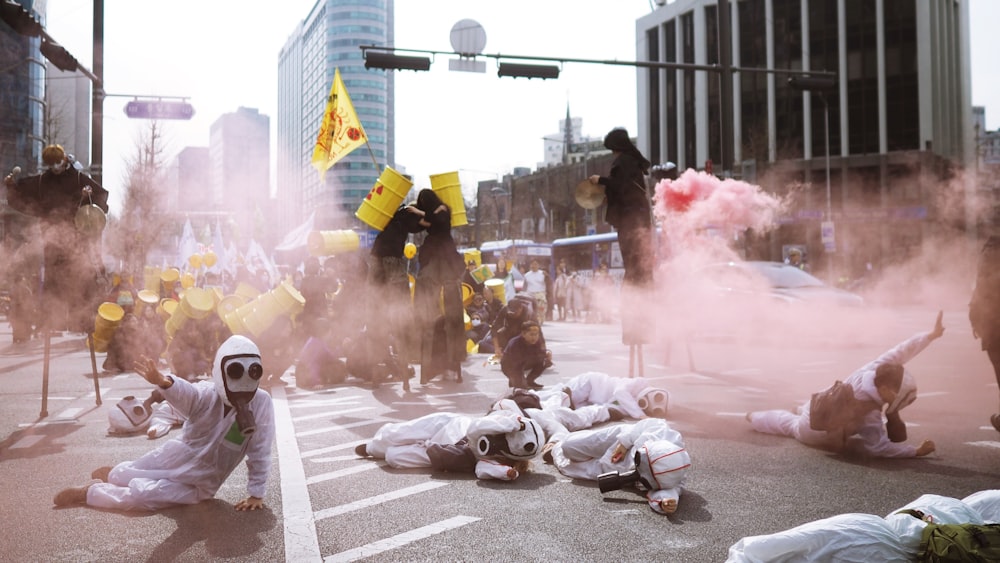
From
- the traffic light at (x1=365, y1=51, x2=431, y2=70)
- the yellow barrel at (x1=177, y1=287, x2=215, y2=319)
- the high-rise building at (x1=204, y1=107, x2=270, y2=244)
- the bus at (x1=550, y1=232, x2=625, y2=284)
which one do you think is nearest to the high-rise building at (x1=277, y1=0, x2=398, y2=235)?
the traffic light at (x1=365, y1=51, x2=431, y2=70)

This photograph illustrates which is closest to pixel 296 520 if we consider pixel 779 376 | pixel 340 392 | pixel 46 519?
pixel 46 519

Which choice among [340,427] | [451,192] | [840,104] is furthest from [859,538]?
[840,104]

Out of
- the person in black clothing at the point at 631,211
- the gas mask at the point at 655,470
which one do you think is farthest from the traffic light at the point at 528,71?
the gas mask at the point at 655,470

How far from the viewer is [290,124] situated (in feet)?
Answer: 86.5

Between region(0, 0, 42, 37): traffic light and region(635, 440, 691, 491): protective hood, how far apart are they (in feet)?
31.6

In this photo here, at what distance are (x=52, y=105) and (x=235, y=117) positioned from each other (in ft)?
56.3

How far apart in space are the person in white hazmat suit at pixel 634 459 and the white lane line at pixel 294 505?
1715 millimetres

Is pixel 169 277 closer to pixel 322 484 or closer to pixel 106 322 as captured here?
pixel 106 322

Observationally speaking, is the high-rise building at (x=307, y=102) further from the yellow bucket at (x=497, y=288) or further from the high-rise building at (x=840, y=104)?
the high-rise building at (x=840, y=104)

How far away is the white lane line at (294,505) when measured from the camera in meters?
3.39

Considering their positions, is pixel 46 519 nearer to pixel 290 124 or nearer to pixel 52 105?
pixel 290 124

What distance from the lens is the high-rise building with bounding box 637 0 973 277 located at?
1398 inches

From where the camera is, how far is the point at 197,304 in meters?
9.50

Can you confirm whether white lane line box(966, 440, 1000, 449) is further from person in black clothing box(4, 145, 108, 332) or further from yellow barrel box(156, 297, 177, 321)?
yellow barrel box(156, 297, 177, 321)
